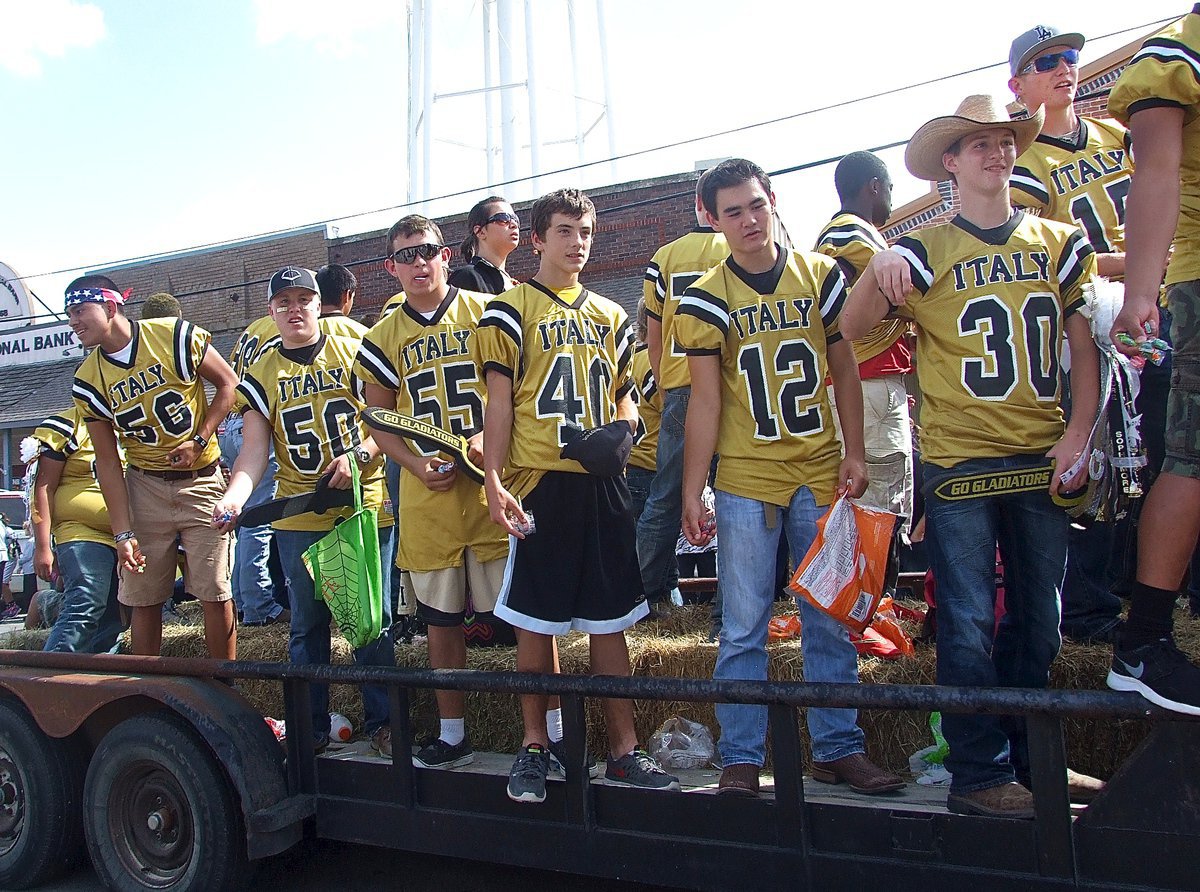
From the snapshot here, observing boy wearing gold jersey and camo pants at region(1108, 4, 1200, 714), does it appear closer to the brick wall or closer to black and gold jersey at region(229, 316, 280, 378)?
black and gold jersey at region(229, 316, 280, 378)

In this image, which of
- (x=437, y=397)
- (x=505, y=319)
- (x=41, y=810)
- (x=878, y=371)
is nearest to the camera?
(x=505, y=319)

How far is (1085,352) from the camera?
10.2 feet

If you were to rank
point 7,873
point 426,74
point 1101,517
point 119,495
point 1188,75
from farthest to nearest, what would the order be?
point 426,74 < point 119,495 < point 7,873 < point 1101,517 < point 1188,75

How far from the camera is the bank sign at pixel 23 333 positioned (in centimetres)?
2456

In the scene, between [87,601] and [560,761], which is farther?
[87,601]

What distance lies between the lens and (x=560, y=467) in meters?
3.75

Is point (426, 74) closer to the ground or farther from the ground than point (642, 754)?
farther from the ground

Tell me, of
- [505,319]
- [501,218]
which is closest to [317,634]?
[505,319]

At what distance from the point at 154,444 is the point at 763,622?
342 cm

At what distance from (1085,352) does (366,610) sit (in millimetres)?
2733

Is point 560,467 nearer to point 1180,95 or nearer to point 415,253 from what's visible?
point 415,253

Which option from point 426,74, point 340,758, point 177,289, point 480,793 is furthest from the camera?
point 177,289

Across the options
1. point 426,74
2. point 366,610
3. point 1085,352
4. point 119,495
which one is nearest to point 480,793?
point 366,610

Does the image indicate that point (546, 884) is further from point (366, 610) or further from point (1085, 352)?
point (1085, 352)
